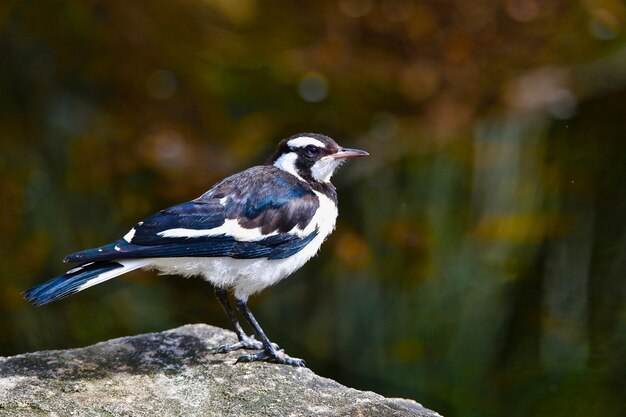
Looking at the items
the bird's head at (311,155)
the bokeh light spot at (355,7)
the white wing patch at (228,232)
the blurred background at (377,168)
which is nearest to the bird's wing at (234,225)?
the white wing patch at (228,232)

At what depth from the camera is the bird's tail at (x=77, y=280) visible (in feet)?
9.50

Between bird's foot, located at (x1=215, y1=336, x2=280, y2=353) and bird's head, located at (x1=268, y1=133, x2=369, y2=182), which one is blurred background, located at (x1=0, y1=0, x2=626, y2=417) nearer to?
bird's head, located at (x1=268, y1=133, x2=369, y2=182)

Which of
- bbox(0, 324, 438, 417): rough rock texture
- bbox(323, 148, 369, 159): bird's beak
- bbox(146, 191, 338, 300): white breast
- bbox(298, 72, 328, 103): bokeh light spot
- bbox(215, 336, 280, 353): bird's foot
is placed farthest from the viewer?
bbox(298, 72, 328, 103): bokeh light spot

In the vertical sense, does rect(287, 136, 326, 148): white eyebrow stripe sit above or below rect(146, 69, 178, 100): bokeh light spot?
below

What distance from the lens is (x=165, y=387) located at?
3004 millimetres

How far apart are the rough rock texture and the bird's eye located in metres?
0.77

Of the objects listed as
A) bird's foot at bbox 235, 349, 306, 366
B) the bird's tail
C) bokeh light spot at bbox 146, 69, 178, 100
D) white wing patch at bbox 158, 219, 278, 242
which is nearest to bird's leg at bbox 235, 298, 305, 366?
bird's foot at bbox 235, 349, 306, 366

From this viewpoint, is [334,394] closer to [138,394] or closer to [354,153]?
[138,394]

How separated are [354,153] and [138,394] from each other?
45.6 inches

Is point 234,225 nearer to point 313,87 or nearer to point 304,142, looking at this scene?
point 304,142

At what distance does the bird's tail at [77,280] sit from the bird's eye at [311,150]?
2.57 feet

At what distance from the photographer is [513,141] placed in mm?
4141

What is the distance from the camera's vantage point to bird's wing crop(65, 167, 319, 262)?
120 inches

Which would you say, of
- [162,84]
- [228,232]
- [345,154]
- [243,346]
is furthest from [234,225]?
[162,84]
